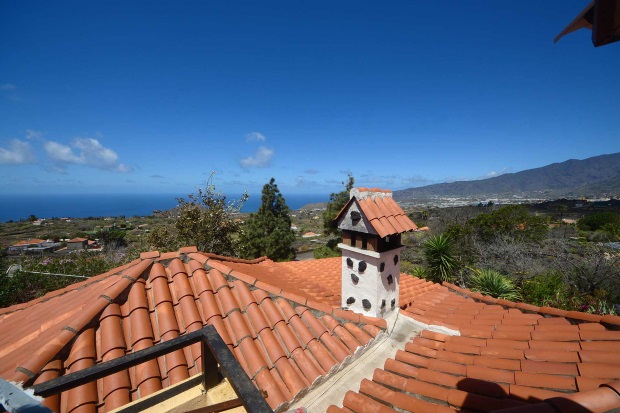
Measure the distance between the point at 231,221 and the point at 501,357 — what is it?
14.7 m

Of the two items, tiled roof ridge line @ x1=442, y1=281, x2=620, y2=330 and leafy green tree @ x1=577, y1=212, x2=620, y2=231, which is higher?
tiled roof ridge line @ x1=442, y1=281, x2=620, y2=330

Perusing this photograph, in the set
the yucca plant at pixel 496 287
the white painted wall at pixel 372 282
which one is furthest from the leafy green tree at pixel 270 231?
the white painted wall at pixel 372 282

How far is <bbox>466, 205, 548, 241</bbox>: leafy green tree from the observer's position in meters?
19.5

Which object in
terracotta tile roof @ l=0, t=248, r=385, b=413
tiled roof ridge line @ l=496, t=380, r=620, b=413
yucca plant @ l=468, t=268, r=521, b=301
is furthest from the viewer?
yucca plant @ l=468, t=268, r=521, b=301

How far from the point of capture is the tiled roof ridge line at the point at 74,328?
2.78m

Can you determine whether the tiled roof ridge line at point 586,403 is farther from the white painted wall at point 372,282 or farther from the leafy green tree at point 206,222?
the leafy green tree at point 206,222

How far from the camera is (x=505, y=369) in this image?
3023mm

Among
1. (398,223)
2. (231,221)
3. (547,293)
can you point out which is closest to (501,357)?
(398,223)

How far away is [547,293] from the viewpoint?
10.3m

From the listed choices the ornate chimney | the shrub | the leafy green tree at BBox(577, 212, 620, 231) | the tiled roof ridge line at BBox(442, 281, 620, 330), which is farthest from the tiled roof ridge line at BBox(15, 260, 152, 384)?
the leafy green tree at BBox(577, 212, 620, 231)

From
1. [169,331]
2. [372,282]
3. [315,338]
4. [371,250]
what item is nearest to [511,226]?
[372,282]

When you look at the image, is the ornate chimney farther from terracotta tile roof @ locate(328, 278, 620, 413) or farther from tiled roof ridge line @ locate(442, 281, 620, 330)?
tiled roof ridge line @ locate(442, 281, 620, 330)

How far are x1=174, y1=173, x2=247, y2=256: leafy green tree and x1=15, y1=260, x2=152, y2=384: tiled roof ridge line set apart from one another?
10.7 m

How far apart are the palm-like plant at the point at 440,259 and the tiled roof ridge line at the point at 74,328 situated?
1320 centimetres
